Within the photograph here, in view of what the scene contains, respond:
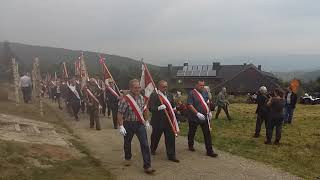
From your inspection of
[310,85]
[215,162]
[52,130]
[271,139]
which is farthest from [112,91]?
[310,85]

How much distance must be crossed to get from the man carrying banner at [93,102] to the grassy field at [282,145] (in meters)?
3.20

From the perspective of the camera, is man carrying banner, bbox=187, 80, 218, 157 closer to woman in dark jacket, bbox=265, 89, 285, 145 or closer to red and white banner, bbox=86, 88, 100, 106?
woman in dark jacket, bbox=265, 89, 285, 145

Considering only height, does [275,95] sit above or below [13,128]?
above

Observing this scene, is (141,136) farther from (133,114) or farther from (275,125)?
(275,125)

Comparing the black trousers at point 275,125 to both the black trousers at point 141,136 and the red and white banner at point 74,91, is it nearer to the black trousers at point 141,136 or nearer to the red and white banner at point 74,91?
the black trousers at point 141,136

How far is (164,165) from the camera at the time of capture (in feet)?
37.6

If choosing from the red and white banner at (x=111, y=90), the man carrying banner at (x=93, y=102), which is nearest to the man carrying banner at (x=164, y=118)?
the man carrying banner at (x=93, y=102)

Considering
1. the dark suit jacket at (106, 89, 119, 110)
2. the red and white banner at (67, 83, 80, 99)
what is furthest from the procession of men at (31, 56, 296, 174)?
the red and white banner at (67, 83, 80, 99)

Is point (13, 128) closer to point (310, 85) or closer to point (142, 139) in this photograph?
point (142, 139)

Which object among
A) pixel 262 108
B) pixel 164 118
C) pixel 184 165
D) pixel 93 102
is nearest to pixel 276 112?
pixel 262 108

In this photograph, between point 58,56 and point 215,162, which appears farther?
point 58,56

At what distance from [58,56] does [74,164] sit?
12845cm

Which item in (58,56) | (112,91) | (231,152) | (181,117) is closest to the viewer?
(231,152)

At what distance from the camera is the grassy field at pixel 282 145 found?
12.3 m
